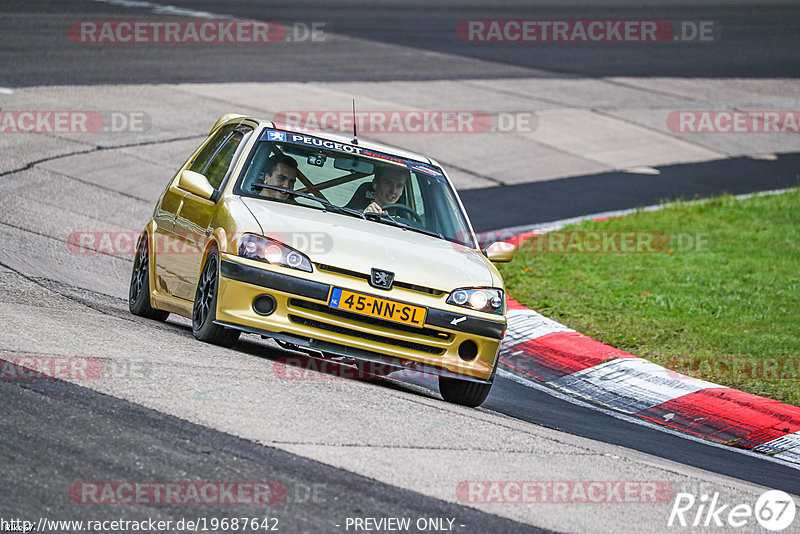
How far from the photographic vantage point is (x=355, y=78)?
71.5ft

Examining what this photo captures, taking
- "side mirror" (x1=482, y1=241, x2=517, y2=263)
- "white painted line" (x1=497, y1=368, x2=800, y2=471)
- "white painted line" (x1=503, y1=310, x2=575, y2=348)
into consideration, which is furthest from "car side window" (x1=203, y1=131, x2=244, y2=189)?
"white painted line" (x1=503, y1=310, x2=575, y2=348)

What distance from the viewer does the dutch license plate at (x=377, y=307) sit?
7.21 metres

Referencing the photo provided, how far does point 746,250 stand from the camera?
1359 cm

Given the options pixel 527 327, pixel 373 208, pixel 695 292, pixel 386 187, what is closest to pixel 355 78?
pixel 695 292

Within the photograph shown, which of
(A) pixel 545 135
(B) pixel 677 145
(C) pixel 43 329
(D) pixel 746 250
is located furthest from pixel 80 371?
(B) pixel 677 145

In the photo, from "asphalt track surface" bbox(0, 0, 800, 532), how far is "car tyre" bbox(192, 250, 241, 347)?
1.39 meters

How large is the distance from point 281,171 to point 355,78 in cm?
1369

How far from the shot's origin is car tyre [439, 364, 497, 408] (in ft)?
25.7

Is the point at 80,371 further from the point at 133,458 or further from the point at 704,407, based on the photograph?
the point at 704,407

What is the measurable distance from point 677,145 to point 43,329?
15.0 m

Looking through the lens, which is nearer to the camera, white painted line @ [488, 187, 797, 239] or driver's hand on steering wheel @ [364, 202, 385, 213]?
driver's hand on steering wheel @ [364, 202, 385, 213]

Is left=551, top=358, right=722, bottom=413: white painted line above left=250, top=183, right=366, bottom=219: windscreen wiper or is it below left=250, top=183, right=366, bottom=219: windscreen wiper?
below

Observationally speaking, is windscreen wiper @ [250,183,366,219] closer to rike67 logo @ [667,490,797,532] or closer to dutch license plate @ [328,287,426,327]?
dutch license plate @ [328,287,426,327]

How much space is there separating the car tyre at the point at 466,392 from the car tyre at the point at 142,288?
90.8 inches
